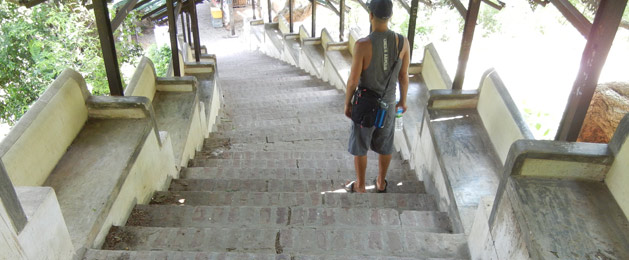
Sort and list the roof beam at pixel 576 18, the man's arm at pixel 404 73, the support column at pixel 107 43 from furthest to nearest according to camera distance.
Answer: the support column at pixel 107 43, the man's arm at pixel 404 73, the roof beam at pixel 576 18

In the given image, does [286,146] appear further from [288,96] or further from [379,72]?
[288,96]

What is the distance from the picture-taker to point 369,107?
3230 millimetres

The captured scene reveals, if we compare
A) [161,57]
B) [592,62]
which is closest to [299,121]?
[592,62]

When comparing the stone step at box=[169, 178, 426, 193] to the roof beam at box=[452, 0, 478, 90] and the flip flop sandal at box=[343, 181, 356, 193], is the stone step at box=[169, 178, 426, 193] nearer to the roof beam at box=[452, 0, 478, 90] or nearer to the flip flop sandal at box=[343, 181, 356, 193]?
the flip flop sandal at box=[343, 181, 356, 193]

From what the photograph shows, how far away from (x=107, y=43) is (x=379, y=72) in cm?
255

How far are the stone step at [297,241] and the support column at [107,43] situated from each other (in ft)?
5.89

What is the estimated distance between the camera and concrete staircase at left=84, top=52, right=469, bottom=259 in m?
2.58

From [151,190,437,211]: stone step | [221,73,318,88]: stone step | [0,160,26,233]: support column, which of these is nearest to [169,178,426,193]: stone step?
[151,190,437,211]: stone step

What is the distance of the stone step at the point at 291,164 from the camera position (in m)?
4.66

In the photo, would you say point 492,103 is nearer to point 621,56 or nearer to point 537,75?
point 537,75

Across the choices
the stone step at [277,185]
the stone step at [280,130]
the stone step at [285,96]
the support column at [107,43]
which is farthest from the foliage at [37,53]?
the stone step at [277,185]

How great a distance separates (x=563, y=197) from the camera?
207 cm

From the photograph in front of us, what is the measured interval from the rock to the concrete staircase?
430 centimetres

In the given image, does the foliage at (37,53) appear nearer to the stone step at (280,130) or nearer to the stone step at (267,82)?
the stone step at (267,82)
